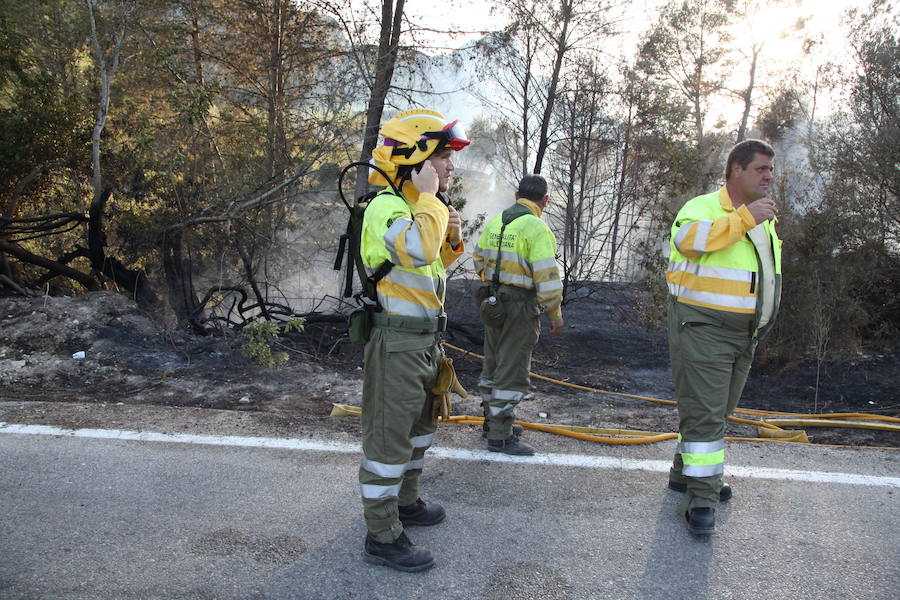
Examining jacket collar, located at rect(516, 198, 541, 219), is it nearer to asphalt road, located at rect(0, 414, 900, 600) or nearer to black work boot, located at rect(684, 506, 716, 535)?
asphalt road, located at rect(0, 414, 900, 600)

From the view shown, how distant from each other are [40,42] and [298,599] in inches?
497

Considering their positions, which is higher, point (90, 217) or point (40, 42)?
point (40, 42)

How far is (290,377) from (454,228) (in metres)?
3.20

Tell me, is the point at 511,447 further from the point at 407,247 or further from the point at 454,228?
the point at 407,247

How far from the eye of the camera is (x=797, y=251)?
8148mm

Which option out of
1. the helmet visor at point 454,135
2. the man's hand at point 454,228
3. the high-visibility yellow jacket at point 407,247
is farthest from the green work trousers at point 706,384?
the helmet visor at point 454,135

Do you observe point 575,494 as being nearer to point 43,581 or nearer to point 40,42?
point 43,581

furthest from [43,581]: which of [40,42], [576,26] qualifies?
[40,42]

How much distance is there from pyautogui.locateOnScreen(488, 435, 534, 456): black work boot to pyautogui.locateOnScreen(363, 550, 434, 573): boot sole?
1380 mm

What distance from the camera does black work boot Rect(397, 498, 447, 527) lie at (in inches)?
120

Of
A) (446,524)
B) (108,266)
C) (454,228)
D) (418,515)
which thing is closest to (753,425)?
(446,524)

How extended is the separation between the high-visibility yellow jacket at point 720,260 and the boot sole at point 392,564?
1.86 metres

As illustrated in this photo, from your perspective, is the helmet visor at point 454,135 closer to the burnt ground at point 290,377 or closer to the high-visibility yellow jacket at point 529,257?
the high-visibility yellow jacket at point 529,257

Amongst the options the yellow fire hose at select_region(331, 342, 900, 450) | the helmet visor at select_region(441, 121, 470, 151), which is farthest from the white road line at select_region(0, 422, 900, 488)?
the helmet visor at select_region(441, 121, 470, 151)
